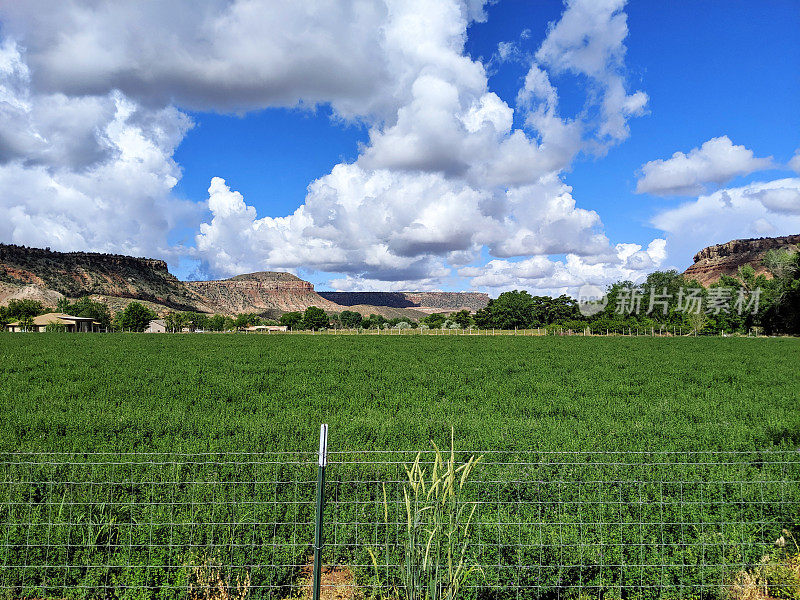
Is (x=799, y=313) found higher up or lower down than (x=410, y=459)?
higher up

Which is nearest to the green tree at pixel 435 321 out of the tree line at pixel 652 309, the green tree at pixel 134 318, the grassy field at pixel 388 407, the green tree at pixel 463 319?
the green tree at pixel 463 319

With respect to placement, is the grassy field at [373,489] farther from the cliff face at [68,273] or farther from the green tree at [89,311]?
the cliff face at [68,273]

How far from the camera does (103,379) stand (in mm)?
18016

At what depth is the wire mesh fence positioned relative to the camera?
194 inches

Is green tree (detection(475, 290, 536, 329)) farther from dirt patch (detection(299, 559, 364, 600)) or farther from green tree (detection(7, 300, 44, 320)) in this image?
dirt patch (detection(299, 559, 364, 600))

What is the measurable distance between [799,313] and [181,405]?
99350 millimetres

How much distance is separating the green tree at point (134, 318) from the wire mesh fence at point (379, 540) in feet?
458

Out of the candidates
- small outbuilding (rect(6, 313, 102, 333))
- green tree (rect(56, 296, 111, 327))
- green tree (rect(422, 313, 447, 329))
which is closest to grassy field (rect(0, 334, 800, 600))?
small outbuilding (rect(6, 313, 102, 333))

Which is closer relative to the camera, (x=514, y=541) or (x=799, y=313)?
(x=514, y=541)

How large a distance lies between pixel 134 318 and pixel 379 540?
143305 millimetres

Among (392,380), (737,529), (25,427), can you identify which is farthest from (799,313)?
(25,427)

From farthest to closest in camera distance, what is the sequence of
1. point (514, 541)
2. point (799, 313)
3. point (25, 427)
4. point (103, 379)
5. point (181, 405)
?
1. point (799, 313)
2. point (103, 379)
3. point (181, 405)
4. point (25, 427)
5. point (514, 541)

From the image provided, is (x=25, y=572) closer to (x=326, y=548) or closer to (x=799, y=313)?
(x=326, y=548)

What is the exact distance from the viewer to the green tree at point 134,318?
129 meters
